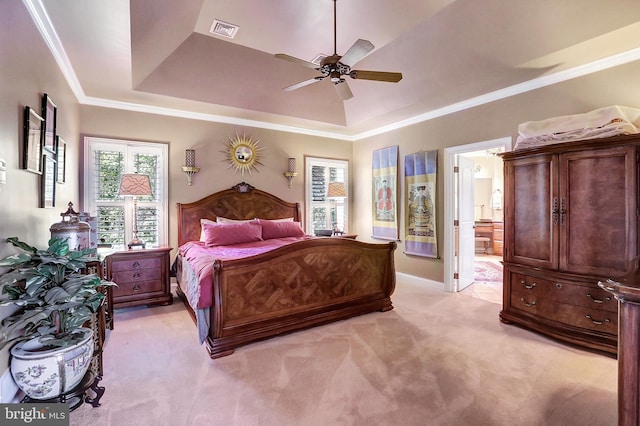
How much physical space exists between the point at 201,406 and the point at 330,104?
427cm

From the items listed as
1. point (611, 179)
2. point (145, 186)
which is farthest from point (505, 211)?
point (145, 186)

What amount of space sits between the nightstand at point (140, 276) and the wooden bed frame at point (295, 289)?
0.31 meters

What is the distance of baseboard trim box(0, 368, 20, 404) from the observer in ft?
5.54

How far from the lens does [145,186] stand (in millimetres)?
3834

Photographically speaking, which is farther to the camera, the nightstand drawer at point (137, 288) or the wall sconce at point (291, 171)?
the wall sconce at point (291, 171)

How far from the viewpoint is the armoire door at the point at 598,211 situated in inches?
97.4

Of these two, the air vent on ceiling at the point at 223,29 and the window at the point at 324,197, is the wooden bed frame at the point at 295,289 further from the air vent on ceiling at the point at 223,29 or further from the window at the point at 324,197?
the air vent on ceiling at the point at 223,29

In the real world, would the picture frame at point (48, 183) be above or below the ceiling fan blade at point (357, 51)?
below

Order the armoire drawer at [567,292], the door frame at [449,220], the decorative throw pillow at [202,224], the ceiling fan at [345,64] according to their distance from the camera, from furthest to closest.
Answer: the door frame at [449,220], the decorative throw pillow at [202,224], the armoire drawer at [567,292], the ceiling fan at [345,64]

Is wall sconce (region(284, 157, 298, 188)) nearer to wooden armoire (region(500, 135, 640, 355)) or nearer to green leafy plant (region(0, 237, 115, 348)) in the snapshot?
wooden armoire (region(500, 135, 640, 355))

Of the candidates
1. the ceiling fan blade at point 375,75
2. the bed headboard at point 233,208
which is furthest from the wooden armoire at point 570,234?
the bed headboard at point 233,208

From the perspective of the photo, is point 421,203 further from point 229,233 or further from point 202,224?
point 202,224

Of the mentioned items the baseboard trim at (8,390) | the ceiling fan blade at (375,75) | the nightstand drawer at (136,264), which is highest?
the ceiling fan blade at (375,75)

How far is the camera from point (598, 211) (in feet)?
8.64
